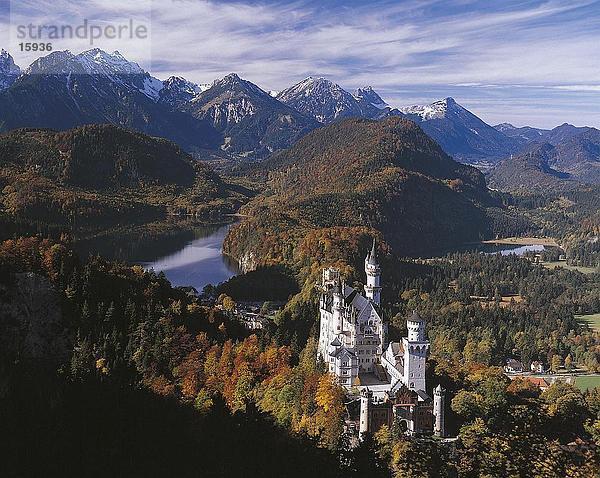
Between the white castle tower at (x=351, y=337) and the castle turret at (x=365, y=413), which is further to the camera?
the white castle tower at (x=351, y=337)

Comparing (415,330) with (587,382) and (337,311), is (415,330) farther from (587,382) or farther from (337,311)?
(587,382)

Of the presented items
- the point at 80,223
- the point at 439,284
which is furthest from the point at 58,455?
the point at 80,223

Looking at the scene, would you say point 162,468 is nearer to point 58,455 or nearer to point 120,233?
point 58,455

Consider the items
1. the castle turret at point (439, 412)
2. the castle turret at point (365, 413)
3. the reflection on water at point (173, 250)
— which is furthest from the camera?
the reflection on water at point (173, 250)

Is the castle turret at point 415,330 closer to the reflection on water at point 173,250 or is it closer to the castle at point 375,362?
the castle at point 375,362

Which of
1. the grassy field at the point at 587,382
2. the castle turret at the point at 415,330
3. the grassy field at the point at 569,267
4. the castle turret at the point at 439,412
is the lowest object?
the grassy field at the point at 587,382

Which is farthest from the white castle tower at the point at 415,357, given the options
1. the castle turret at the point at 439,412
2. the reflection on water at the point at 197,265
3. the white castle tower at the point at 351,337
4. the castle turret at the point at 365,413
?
the reflection on water at the point at 197,265
